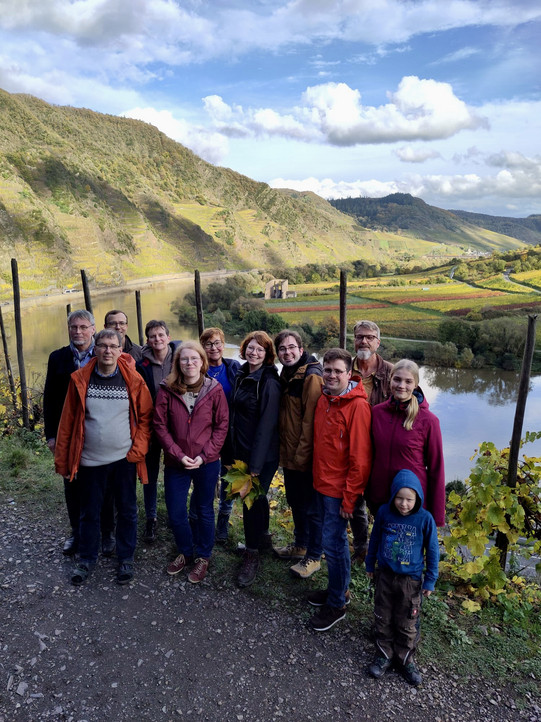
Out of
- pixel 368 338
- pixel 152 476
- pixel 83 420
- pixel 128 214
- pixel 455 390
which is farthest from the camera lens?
pixel 128 214

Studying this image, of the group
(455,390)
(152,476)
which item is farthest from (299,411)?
(455,390)

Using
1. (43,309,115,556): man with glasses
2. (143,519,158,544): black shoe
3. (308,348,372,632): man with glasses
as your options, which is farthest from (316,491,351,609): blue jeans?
(43,309,115,556): man with glasses

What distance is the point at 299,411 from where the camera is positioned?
342cm

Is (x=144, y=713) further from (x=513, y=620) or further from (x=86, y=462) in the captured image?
(x=513, y=620)

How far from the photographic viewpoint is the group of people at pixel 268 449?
2936mm

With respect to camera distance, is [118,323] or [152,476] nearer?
[118,323]

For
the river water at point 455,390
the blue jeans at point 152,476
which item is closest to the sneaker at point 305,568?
the blue jeans at point 152,476

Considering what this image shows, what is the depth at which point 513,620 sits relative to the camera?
350 centimetres

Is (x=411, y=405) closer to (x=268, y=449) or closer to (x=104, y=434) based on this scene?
(x=268, y=449)

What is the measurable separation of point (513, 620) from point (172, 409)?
315 centimetres

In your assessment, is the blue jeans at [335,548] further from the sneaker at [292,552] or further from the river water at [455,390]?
the river water at [455,390]

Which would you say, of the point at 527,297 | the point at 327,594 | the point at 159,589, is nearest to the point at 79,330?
the point at 159,589

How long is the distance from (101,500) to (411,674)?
2585 millimetres

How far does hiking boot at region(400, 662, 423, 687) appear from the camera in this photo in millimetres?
2836
